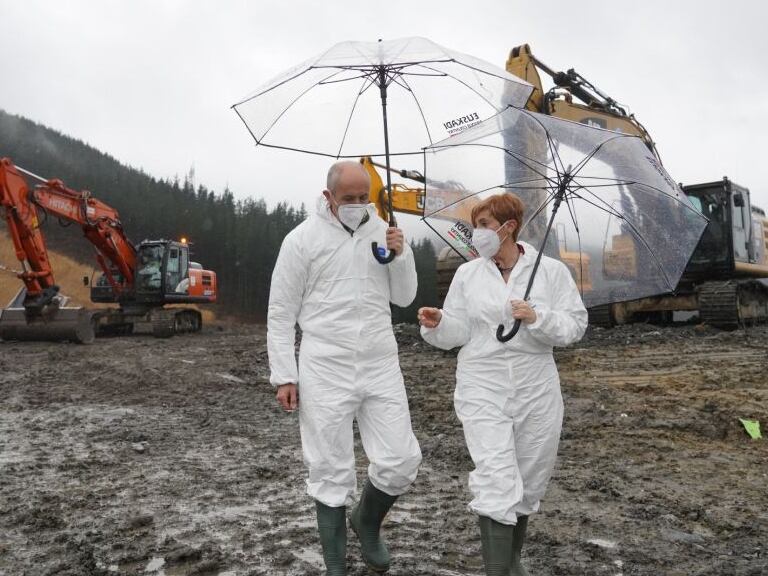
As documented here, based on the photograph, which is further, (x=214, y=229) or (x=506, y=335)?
(x=214, y=229)

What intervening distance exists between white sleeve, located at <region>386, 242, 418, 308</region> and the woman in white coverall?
8.9 inches

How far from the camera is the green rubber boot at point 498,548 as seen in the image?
2.66 m

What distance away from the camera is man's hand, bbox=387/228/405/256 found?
3.14 m

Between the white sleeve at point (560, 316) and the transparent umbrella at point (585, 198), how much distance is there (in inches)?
15.3

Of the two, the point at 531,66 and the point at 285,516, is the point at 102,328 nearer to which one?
the point at 531,66

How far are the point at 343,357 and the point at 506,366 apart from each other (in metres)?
0.69

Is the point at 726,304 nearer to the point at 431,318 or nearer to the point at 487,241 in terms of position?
the point at 487,241

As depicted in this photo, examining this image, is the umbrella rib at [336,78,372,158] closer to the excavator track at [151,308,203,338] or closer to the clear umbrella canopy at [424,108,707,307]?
the clear umbrella canopy at [424,108,707,307]

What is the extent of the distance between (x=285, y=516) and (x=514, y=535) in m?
1.46

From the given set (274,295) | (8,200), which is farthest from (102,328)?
(274,295)

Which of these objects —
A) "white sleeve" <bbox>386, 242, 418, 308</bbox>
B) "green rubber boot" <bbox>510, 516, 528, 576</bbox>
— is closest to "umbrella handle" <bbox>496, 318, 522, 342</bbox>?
"white sleeve" <bbox>386, 242, 418, 308</bbox>

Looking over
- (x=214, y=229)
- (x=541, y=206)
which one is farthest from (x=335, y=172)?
(x=214, y=229)

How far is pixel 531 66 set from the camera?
1251 centimetres

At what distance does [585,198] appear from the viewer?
3764mm
